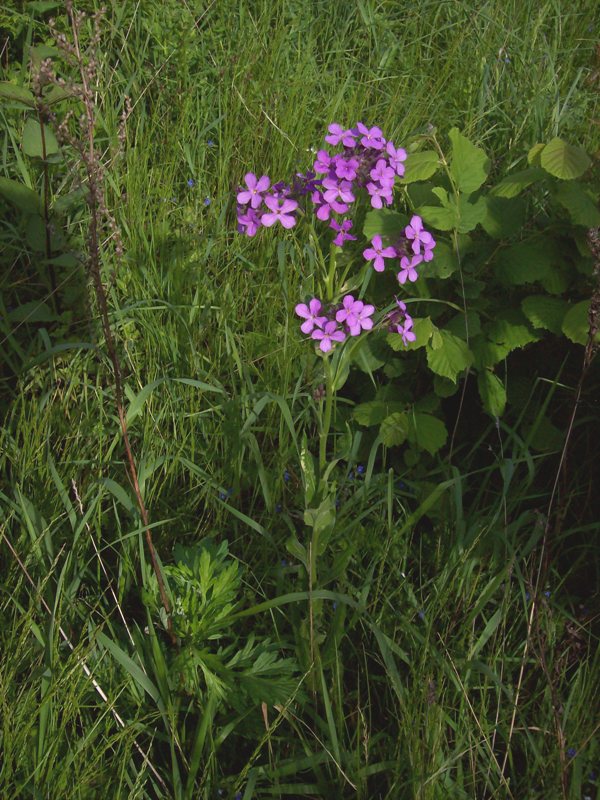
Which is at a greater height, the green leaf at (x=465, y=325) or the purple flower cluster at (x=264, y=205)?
the purple flower cluster at (x=264, y=205)

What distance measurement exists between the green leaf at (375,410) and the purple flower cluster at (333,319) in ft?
2.14

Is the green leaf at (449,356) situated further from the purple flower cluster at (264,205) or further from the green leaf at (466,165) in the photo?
the purple flower cluster at (264,205)

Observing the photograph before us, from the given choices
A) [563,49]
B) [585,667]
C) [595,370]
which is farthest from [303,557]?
[563,49]

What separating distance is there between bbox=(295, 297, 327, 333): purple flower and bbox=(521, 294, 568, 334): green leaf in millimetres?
754

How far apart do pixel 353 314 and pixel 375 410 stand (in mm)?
701

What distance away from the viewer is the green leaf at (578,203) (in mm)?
1985

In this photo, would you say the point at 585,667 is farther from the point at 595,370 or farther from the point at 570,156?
the point at 570,156

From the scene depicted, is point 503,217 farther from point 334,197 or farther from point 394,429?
point 334,197

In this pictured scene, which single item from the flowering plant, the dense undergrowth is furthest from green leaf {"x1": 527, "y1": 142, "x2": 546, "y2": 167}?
the flowering plant

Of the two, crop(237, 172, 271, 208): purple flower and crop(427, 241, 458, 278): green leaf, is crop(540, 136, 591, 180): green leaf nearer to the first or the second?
crop(427, 241, 458, 278): green leaf

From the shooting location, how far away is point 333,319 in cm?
154

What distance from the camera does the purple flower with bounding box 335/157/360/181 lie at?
1494mm

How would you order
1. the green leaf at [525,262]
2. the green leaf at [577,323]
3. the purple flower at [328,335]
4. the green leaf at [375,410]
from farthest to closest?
the green leaf at [375,410] < the green leaf at [525,262] < the green leaf at [577,323] < the purple flower at [328,335]

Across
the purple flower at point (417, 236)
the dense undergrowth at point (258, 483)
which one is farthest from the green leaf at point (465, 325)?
the purple flower at point (417, 236)
